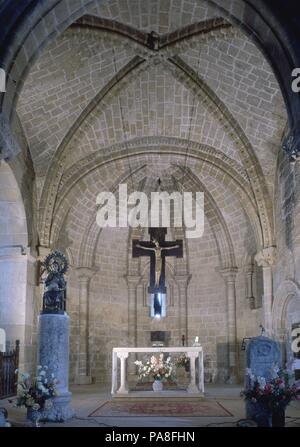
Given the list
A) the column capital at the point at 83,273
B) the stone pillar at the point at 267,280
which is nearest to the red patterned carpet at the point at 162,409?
the stone pillar at the point at 267,280

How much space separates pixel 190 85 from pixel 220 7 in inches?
150

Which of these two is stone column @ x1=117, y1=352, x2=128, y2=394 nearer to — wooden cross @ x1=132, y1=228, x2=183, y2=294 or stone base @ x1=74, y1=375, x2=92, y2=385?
wooden cross @ x1=132, y1=228, x2=183, y2=294

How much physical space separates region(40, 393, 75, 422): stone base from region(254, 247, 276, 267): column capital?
721cm

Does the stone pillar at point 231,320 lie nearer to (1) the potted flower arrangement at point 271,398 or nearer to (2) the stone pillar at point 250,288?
(2) the stone pillar at point 250,288

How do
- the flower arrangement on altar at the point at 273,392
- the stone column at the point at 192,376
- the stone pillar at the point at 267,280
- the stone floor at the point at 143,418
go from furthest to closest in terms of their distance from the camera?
the stone pillar at the point at 267,280 < the stone column at the point at 192,376 < the stone floor at the point at 143,418 < the flower arrangement on altar at the point at 273,392

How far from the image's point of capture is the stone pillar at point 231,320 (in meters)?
15.8

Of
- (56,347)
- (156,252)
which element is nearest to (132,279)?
(156,252)

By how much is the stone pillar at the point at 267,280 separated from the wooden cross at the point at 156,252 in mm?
2424

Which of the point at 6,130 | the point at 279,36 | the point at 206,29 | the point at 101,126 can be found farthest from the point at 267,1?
the point at 101,126

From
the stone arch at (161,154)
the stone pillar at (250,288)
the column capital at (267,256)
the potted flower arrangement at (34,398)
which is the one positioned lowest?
the potted flower arrangement at (34,398)

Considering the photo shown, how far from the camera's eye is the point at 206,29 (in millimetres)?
11438

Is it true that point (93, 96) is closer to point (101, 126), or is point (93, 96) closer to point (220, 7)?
point (101, 126)

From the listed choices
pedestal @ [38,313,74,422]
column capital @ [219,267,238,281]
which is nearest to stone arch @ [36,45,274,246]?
column capital @ [219,267,238,281]

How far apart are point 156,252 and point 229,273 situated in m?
2.69
